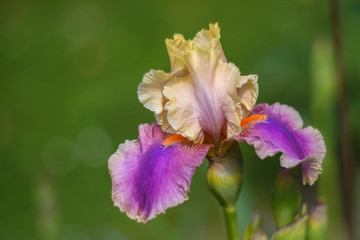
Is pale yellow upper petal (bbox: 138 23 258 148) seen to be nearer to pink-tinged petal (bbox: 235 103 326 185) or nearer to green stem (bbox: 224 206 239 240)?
pink-tinged petal (bbox: 235 103 326 185)

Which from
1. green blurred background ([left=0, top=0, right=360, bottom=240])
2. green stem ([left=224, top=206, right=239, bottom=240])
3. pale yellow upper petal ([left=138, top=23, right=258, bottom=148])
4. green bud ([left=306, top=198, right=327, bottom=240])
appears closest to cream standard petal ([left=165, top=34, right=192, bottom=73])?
pale yellow upper petal ([left=138, top=23, right=258, bottom=148])

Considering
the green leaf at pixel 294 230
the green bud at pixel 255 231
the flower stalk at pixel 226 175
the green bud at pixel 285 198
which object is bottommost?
the green leaf at pixel 294 230

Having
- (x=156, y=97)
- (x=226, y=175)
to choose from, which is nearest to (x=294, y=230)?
(x=226, y=175)

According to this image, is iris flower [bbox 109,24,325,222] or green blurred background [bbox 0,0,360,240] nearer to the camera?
iris flower [bbox 109,24,325,222]

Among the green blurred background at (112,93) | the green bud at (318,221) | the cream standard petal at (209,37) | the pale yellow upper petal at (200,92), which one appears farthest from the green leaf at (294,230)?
the green blurred background at (112,93)

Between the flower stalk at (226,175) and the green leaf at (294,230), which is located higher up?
the flower stalk at (226,175)

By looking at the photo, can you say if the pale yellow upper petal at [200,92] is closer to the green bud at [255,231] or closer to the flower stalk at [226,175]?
the flower stalk at [226,175]

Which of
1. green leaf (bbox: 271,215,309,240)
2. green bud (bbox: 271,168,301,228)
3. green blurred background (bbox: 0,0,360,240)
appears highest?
green blurred background (bbox: 0,0,360,240)
